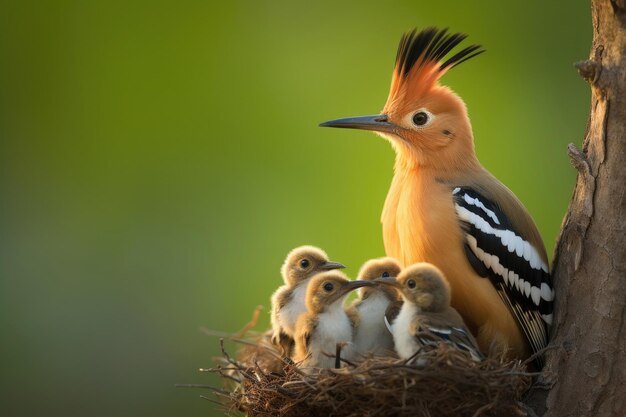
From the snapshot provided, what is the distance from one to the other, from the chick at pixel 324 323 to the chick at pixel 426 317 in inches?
9.5

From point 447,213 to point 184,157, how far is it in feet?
11.3

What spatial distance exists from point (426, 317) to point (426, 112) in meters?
1.21

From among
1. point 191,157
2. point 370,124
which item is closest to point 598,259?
point 370,124

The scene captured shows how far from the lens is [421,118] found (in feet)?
18.0

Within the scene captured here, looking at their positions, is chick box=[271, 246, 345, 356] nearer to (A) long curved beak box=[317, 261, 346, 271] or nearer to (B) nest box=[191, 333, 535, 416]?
(A) long curved beak box=[317, 261, 346, 271]

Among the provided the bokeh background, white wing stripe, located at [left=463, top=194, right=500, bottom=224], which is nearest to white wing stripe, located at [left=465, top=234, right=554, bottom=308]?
white wing stripe, located at [left=463, top=194, right=500, bottom=224]

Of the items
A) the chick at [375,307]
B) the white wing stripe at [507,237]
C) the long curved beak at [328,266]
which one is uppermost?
the white wing stripe at [507,237]

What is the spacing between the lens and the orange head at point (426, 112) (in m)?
5.40

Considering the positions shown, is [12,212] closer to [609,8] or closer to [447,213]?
[447,213]

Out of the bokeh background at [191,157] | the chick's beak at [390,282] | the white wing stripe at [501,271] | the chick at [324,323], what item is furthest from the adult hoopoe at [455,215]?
the bokeh background at [191,157]

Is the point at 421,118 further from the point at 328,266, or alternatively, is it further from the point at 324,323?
the point at 324,323

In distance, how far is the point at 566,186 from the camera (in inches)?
288

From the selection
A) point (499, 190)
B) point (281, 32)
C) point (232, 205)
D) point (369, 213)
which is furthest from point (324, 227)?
point (499, 190)

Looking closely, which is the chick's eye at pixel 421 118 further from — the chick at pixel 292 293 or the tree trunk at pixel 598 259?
the tree trunk at pixel 598 259
